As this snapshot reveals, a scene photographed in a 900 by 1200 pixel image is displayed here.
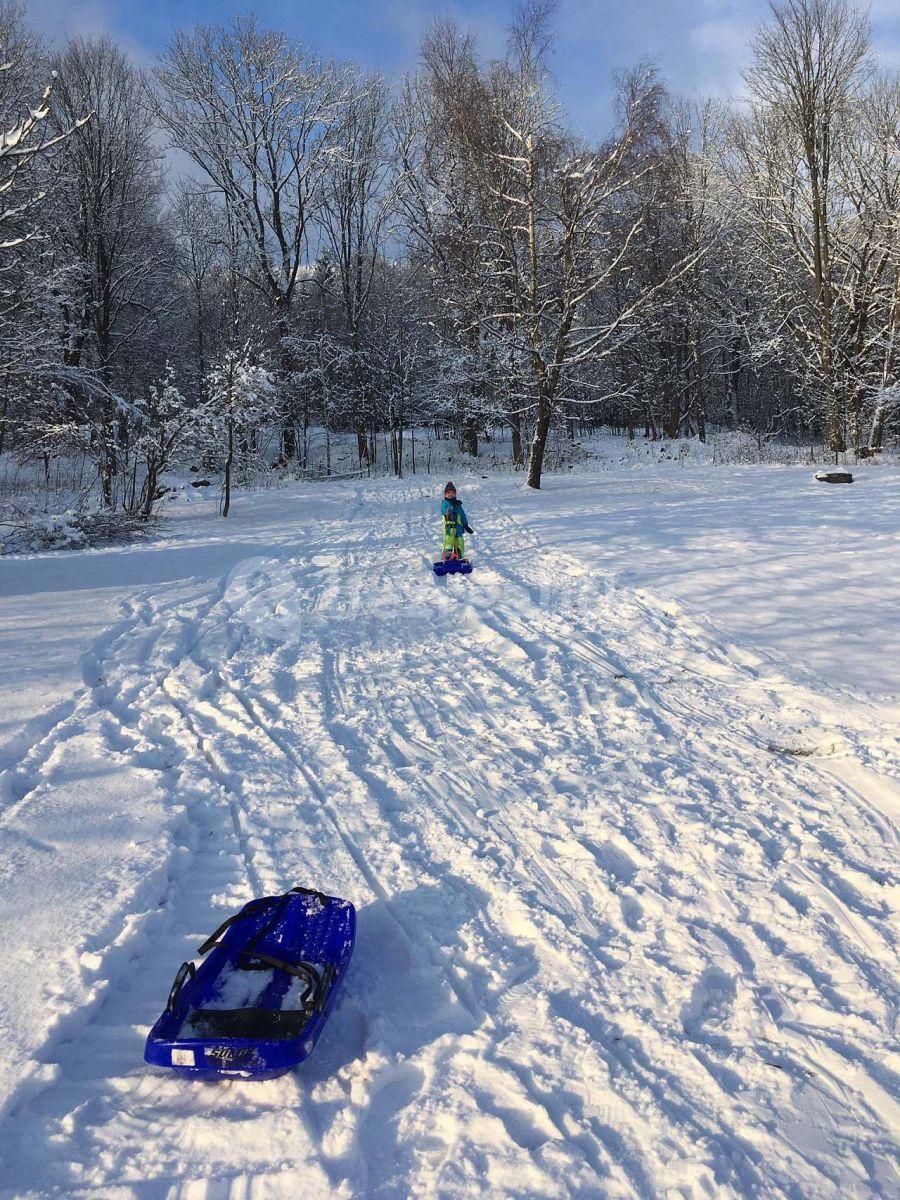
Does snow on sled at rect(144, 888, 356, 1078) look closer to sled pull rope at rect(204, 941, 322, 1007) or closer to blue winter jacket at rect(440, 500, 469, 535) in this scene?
sled pull rope at rect(204, 941, 322, 1007)

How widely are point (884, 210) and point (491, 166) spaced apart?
10.7 meters

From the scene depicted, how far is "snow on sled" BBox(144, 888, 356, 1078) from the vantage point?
2.29m

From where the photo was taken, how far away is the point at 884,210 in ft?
59.6

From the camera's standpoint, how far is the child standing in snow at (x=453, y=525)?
9.39 m

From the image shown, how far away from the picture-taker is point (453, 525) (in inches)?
376

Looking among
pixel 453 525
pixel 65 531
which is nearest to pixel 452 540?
pixel 453 525

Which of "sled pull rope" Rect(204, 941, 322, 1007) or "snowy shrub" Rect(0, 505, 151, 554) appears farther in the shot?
"snowy shrub" Rect(0, 505, 151, 554)

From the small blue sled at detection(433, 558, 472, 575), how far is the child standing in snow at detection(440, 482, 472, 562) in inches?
4.3

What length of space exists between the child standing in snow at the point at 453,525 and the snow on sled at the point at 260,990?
684 cm

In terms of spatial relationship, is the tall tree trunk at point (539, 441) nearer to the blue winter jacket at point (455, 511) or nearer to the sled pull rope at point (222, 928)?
the blue winter jacket at point (455, 511)

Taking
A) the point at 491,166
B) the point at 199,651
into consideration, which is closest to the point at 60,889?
the point at 199,651

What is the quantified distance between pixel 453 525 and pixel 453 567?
619 mm

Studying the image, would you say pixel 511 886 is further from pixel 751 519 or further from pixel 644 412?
pixel 644 412

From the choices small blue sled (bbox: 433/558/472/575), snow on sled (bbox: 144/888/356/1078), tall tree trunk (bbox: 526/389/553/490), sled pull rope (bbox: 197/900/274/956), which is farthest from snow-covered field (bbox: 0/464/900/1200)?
tall tree trunk (bbox: 526/389/553/490)
